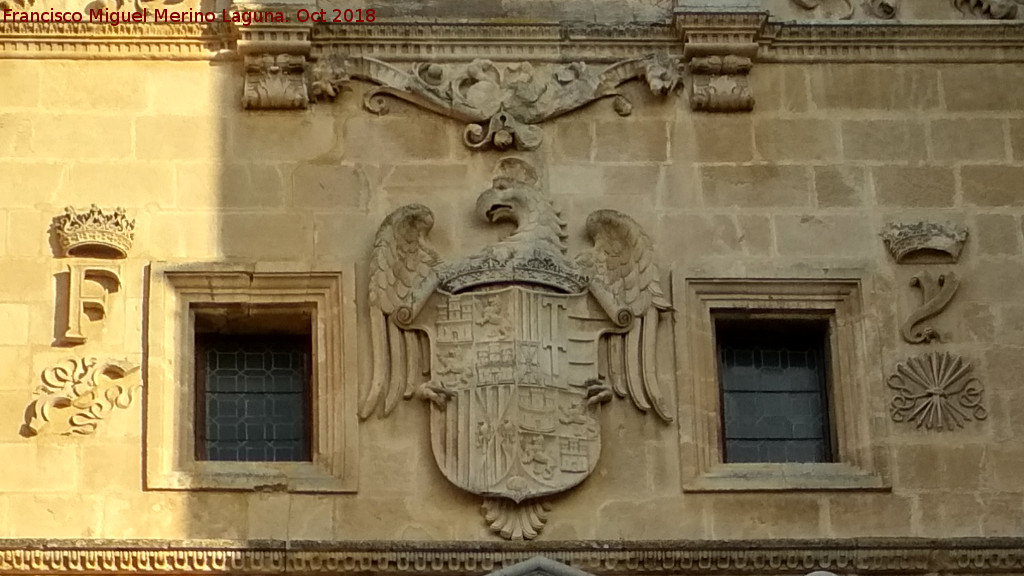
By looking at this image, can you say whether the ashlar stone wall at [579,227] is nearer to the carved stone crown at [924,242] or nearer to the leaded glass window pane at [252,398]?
the carved stone crown at [924,242]

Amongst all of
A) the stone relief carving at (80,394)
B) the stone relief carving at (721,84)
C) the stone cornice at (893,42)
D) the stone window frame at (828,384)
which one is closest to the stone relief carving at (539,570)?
the stone window frame at (828,384)

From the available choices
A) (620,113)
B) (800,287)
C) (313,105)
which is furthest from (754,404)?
(313,105)

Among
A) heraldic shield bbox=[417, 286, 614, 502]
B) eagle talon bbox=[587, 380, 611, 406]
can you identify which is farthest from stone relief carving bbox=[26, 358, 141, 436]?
eagle talon bbox=[587, 380, 611, 406]

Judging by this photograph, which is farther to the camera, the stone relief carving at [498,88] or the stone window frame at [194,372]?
the stone relief carving at [498,88]

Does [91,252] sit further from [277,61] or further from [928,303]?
[928,303]

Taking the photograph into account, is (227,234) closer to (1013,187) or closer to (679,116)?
(679,116)

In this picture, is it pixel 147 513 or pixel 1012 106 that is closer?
pixel 147 513

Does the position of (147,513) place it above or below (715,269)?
below

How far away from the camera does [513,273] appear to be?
16.8 metres

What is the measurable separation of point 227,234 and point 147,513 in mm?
1646

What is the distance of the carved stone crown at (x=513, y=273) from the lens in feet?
55.0

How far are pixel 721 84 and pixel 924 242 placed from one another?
56.1 inches

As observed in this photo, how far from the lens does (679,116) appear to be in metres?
17.5

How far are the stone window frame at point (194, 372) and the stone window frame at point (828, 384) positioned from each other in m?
1.77
